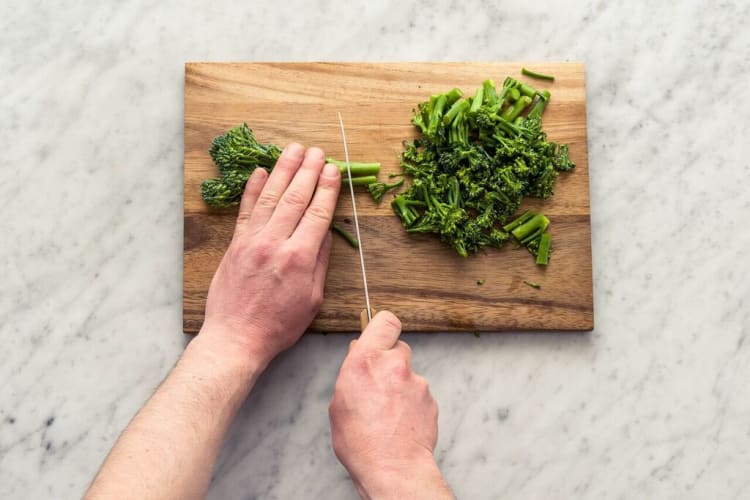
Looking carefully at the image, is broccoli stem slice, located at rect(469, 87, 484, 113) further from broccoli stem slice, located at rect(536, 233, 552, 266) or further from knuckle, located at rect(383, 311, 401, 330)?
knuckle, located at rect(383, 311, 401, 330)

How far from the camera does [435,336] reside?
2486 mm

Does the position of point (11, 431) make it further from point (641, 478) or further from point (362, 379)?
point (641, 478)

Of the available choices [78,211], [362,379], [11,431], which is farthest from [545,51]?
[11,431]

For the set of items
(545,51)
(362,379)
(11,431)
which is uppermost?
(545,51)

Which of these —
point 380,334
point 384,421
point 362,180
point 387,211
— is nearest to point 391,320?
point 380,334

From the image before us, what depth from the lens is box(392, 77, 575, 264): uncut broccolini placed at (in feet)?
7.67

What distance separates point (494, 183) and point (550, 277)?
0.40 meters

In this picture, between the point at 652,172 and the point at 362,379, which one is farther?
the point at 652,172

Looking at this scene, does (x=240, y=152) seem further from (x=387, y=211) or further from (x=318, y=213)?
(x=387, y=211)

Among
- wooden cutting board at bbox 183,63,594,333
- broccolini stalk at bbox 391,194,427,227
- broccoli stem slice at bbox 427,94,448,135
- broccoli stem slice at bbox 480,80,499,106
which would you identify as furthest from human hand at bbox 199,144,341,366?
broccoli stem slice at bbox 480,80,499,106

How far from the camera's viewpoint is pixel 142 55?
2568mm

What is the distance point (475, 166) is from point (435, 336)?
64 cm

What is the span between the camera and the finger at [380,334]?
218 cm

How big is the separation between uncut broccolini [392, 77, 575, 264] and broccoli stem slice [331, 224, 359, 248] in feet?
0.62
